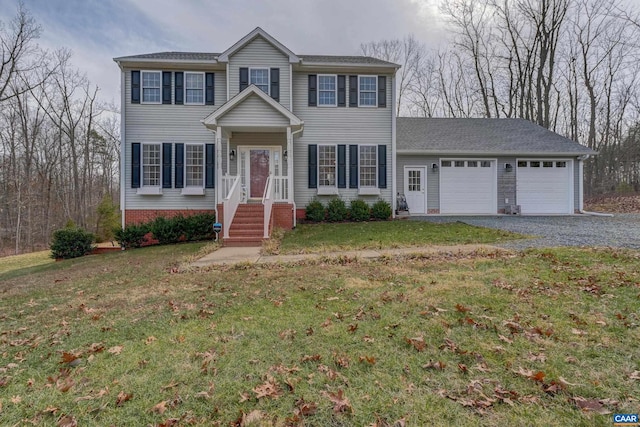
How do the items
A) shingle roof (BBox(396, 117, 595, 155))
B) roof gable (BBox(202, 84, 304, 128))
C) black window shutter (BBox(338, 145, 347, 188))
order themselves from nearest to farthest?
roof gable (BBox(202, 84, 304, 128))
black window shutter (BBox(338, 145, 347, 188))
shingle roof (BBox(396, 117, 595, 155))

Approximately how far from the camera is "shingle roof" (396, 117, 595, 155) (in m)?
14.5

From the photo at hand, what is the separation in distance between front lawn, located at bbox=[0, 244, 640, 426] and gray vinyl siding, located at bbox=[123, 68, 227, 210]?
25.7ft

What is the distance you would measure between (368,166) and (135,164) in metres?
9.27

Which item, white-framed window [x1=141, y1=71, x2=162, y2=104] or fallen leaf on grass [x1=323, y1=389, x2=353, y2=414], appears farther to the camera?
white-framed window [x1=141, y1=71, x2=162, y2=104]

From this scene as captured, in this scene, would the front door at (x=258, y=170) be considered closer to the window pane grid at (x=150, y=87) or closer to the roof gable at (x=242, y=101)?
the roof gable at (x=242, y=101)

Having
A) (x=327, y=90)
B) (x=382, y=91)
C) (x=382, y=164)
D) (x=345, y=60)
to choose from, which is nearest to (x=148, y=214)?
(x=327, y=90)

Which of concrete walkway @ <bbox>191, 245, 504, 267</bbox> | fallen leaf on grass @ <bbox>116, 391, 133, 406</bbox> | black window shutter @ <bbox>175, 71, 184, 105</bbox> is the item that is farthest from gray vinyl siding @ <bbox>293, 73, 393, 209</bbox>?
fallen leaf on grass @ <bbox>116, 391, 133, 406</bbox>

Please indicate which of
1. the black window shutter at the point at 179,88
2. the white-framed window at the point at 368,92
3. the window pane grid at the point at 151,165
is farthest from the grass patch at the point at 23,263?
the white-framed window at the point at 368,92

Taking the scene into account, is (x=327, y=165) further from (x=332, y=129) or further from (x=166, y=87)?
(x=166, y=87)

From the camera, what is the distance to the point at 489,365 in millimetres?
2527

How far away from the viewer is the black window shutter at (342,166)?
516 inches

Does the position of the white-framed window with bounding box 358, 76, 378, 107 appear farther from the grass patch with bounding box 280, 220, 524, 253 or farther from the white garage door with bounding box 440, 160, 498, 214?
the grass patch with bounding box 280, 220, 524, 253

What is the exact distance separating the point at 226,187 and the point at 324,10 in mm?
12873

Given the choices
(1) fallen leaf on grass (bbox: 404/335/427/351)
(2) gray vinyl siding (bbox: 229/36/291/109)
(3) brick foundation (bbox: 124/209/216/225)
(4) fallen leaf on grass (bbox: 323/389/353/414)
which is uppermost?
(2) gray vinyl siding (bbox: 229/36/291/109)
